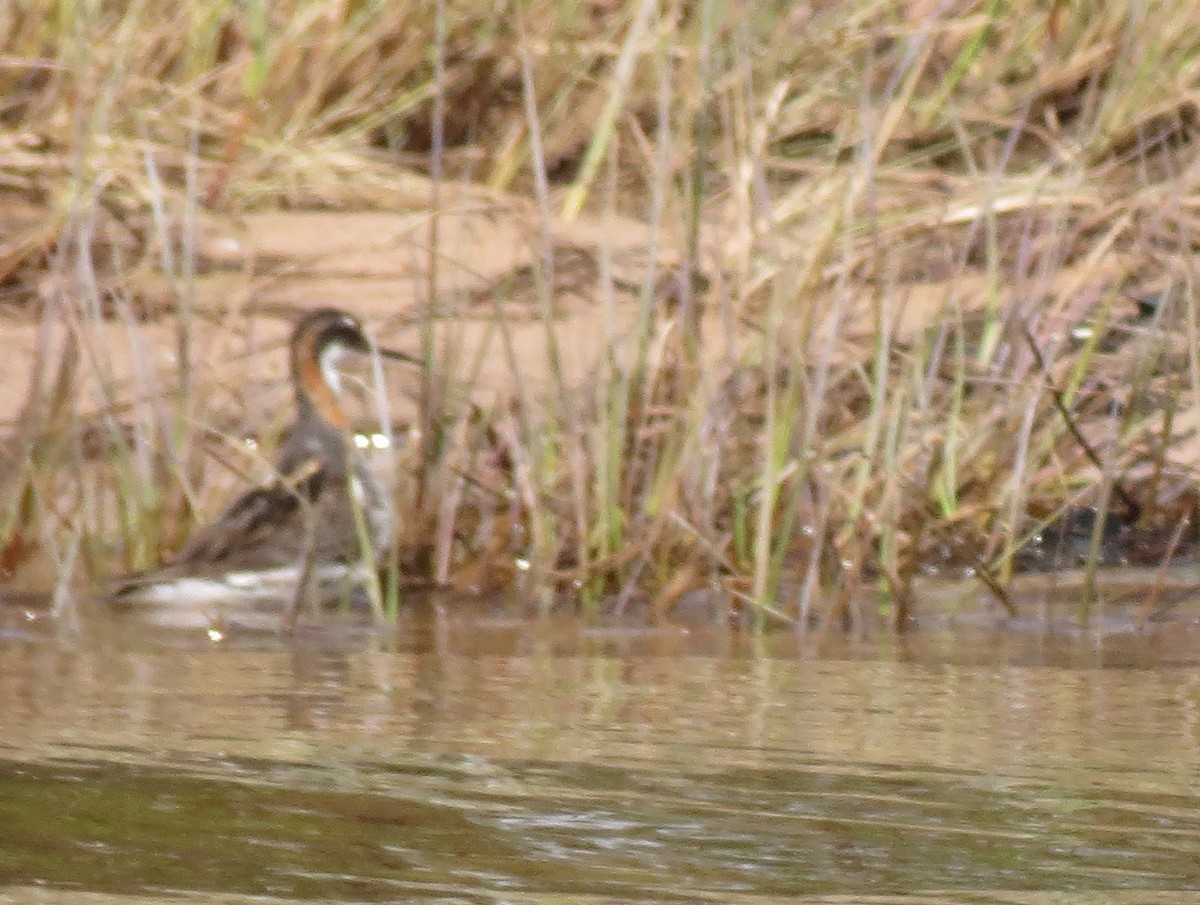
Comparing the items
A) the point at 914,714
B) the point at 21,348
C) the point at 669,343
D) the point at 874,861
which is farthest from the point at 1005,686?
the point at 21,348

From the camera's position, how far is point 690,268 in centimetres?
392

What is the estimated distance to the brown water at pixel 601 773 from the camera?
182 cm

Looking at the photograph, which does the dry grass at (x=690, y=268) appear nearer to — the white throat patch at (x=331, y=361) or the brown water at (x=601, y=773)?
the white throat patch at (x=331, y=361)

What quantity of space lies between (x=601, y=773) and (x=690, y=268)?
68.4 inches

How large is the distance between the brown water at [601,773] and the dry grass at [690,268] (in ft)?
1.77

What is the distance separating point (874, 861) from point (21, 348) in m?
3.85

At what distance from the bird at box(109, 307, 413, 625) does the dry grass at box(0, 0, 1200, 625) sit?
132 millimetres

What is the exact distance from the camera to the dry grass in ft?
12.9

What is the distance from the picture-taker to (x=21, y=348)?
5.45 meters

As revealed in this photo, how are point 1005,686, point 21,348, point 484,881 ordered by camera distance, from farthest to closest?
point 21,348
point 1005,686
point 484,881

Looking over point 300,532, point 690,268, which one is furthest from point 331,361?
point 690,268

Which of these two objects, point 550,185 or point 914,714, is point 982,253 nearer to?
point 550,185

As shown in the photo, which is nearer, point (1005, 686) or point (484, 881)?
point (484, 881)

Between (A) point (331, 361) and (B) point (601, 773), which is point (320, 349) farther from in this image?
(B) point (601, 773)
